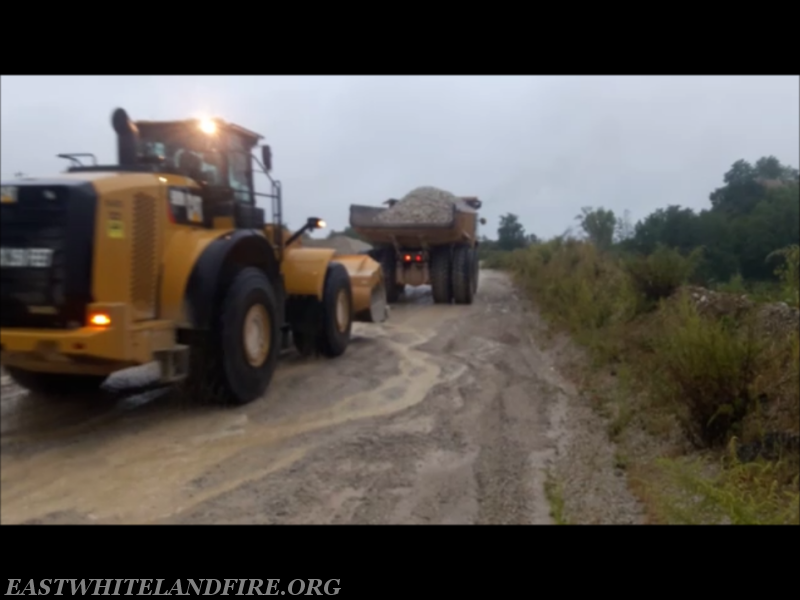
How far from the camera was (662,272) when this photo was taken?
10094 millimetres

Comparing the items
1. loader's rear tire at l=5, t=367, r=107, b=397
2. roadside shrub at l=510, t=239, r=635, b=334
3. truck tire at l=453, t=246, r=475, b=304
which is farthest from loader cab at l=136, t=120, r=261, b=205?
truck tire at l=453, t=246, r=475, b=304

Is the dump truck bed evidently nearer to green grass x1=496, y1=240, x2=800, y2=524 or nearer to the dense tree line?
the dense tree line

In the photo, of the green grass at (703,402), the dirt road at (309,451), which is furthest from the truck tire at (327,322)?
the green grass at (703,402)

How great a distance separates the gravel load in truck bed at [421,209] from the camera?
15547 mm

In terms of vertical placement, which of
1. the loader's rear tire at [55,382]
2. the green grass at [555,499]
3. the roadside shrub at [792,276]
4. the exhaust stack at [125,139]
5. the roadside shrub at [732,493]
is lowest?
the green grass at [555,499]

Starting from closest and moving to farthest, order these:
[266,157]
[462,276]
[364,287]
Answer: [266,157] → [364,287] → [462,276]

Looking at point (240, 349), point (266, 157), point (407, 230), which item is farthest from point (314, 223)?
point (407, 230)

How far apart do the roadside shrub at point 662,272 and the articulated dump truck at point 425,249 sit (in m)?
5.38

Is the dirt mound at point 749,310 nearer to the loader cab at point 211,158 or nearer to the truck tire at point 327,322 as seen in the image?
the truck tire at point 327,322

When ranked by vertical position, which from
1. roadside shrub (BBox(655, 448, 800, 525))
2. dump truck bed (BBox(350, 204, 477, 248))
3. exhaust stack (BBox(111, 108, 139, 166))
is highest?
exhaust stack (BBox(111, 108, 139, 166))

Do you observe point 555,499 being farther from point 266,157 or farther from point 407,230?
point 407,230

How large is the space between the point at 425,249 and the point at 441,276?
615mm

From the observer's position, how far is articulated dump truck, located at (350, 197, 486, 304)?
50.8 feet
